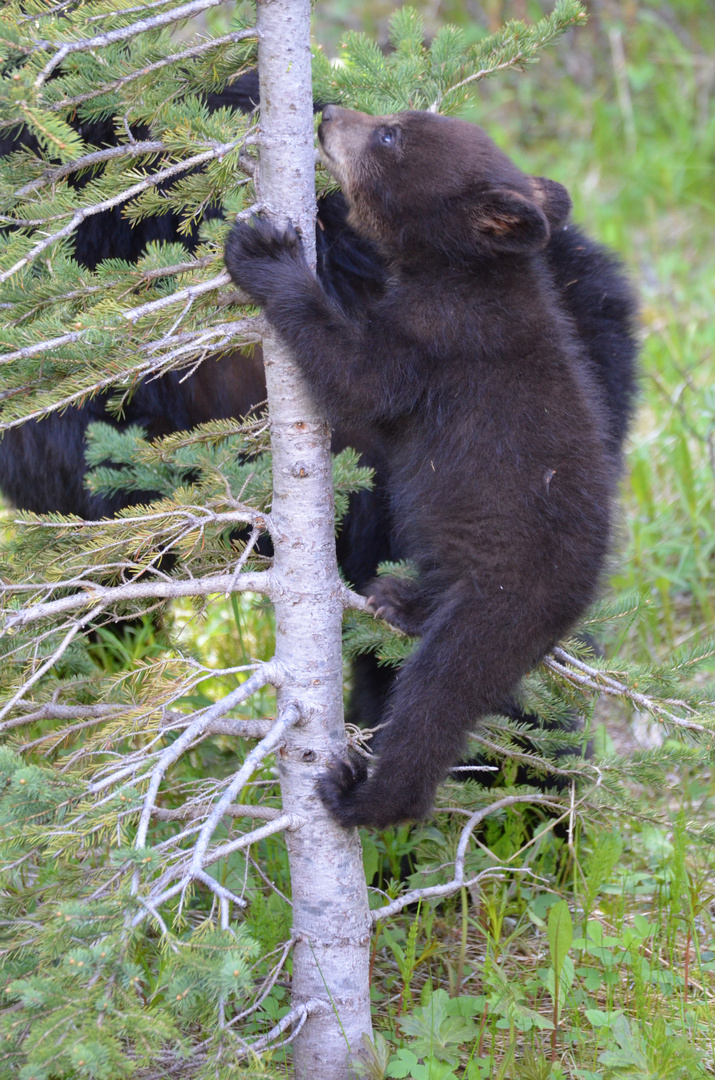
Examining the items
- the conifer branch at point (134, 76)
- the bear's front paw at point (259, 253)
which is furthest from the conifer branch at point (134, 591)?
the conifer branch at point (134, 76)

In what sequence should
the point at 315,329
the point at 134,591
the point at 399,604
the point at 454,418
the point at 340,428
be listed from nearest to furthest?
1. the point at 134,591
2. the point at 315,329
3. the point at 454,418
4. the point at 399,604
5. the point at 340,428

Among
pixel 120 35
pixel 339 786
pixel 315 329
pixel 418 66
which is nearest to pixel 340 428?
pixel 315 329

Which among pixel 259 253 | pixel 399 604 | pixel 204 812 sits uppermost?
pixel 259 253

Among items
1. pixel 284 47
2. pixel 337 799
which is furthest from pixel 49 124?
pixel 337 799

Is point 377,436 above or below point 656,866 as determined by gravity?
above

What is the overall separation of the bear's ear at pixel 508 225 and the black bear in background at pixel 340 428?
0.48 metres

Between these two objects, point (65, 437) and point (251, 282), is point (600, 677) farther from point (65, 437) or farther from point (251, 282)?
point (65, 437)

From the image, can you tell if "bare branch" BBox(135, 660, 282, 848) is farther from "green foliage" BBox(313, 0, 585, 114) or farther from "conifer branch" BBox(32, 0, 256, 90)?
"green foliage" BBox(313, 0, 585, 114)

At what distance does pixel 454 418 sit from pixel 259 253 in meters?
0.44

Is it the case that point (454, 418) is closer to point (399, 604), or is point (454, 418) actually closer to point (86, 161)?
point (399, 604)

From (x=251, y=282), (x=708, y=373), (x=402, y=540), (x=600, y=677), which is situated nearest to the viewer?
(x=251, y=282)

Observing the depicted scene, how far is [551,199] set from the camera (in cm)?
214

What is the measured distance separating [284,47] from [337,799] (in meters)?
1.15

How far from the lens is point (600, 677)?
1.90 metres
